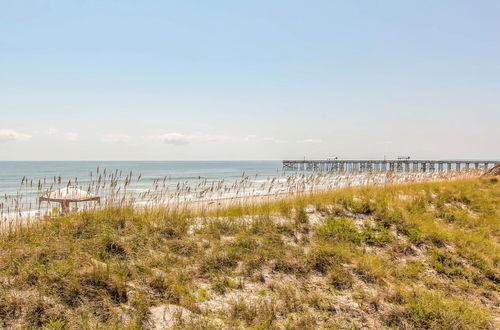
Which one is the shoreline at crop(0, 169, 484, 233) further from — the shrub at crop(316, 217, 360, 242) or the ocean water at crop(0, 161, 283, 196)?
the shrub at crop(316, 217, 360, 242)

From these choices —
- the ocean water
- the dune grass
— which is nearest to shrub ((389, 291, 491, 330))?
the dune grass

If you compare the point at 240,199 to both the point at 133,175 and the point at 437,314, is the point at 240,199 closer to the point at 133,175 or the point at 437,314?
the point at 437,314

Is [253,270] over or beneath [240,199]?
beneath

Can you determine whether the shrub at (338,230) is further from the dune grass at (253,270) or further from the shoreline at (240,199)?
the shoreline at (240,199)

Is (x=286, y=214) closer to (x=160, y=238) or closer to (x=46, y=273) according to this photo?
(x=160, y=238)

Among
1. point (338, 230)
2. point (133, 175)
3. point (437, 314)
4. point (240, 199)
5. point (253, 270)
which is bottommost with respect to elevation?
point (133, 175)

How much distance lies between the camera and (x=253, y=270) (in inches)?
209

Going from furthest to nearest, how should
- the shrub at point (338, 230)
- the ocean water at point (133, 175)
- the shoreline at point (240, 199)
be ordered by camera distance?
1. the ocean water at point (133, 175)
2. the shrub at point (338, 230)
3. the shoreline at point (240, 199)

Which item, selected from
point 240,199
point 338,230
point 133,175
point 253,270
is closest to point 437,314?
point 253,270

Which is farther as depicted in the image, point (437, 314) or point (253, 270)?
point (253, 270)

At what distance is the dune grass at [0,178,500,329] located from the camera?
4141 mm

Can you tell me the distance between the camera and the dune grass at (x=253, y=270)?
4.14 metres

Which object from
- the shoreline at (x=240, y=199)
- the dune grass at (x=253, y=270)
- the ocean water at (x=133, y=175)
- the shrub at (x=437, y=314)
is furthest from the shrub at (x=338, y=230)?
the ocean water at (x=133, y=175)

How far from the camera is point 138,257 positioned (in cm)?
534
